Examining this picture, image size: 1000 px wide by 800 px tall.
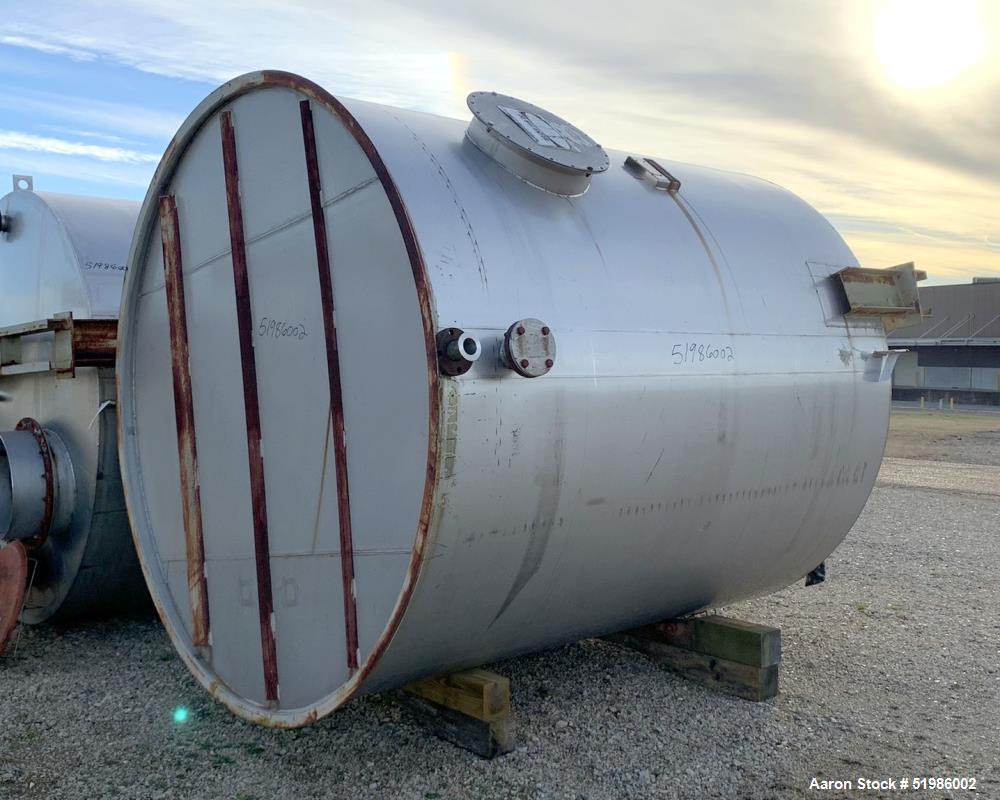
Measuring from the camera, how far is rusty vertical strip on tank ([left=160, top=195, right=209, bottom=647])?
4551 millimetres

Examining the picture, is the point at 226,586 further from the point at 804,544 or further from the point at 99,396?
the point at 804,544

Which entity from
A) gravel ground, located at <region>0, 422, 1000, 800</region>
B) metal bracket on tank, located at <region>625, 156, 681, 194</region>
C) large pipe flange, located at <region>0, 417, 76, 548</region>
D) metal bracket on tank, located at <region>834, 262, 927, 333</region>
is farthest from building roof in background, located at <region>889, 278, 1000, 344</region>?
large pipe flange, located at <region>0, 417, 76, 548</region>

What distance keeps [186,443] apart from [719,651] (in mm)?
2680

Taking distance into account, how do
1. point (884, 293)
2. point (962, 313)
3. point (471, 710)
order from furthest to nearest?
point (962, 313) < point (884, 293) < point (471, 710)

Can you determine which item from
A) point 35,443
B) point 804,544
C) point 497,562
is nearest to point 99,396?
point 35,443

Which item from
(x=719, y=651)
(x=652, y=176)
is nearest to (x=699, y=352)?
(x=652, y=176)

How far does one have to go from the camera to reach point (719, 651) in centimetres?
484

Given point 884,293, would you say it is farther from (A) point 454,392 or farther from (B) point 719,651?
(A) point 454,392

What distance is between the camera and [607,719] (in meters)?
4.43

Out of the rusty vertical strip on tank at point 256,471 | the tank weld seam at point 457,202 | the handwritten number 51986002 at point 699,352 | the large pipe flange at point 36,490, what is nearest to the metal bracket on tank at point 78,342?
the large pipe flange at point 36,490

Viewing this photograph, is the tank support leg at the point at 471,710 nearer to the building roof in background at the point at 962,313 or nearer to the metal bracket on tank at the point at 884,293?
the metal bracket on tank at the point at 884,293

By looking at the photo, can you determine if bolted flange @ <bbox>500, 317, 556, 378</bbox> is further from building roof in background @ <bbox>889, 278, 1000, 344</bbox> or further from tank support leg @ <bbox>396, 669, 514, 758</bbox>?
building roof in background @ <bbox>889, 278, 1000, 344</bbox>

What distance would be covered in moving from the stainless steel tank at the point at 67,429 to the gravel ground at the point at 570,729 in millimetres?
364

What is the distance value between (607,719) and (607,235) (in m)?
2.10
